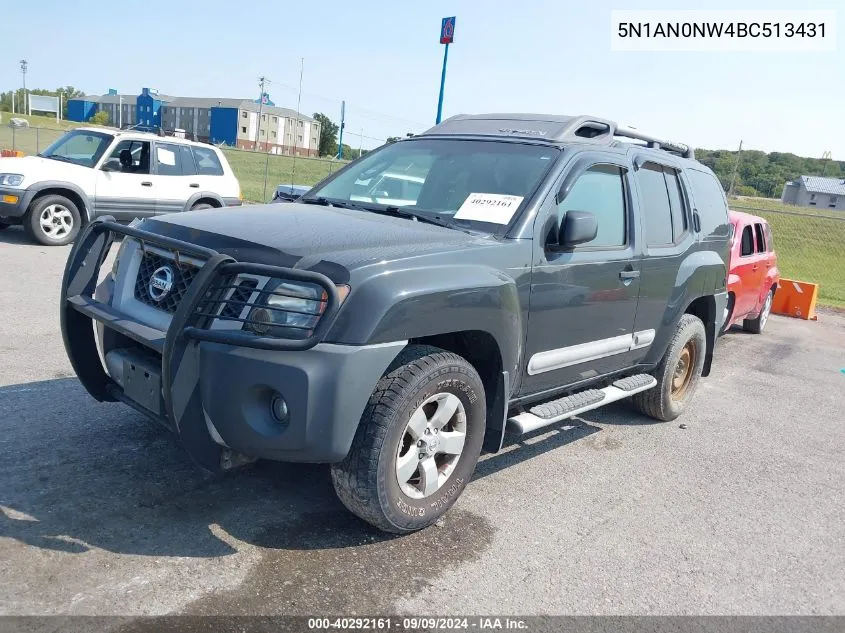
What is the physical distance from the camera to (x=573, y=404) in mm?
4438

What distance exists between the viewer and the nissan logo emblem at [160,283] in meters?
3.46

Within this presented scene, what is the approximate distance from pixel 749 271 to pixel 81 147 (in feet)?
31.9

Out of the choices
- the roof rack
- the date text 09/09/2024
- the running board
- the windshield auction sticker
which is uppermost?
the roof rack

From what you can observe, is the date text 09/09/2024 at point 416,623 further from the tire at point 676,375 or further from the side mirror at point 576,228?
the tire at point 676,375

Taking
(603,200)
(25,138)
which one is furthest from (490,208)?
(25,138)

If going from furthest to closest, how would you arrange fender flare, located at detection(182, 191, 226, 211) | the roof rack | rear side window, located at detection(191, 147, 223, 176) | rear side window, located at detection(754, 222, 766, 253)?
1. rear side window, located at detection(191, 147, 223, 176)
2. fender flare, located at detection(182, 191, 226, 211)
3. rear side window, located at detection(754, 222, 766, 253)
4. the roof rack

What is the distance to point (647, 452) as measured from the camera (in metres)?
5.22

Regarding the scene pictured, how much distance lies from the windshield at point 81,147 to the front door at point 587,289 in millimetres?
9172

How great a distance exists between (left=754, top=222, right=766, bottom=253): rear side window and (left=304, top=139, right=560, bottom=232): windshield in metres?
6.17

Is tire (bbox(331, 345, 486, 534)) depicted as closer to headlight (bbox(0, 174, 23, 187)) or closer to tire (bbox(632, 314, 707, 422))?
tire (bbox(632, 314, 707, 422))

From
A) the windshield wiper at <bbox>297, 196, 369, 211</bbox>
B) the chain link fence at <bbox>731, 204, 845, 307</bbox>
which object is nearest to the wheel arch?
the windshield wiper at <bbox>297, 196, 369, 211</bbox>

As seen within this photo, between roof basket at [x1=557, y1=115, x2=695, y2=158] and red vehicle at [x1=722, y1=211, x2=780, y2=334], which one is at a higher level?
roof basket at [x1=557, y1=115, x2=695, y2=158]

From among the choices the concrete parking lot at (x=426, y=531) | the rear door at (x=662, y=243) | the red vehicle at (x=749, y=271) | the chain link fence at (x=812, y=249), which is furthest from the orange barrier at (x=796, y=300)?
the rear door at (x=662, y=243)

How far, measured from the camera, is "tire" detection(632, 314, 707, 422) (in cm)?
563
